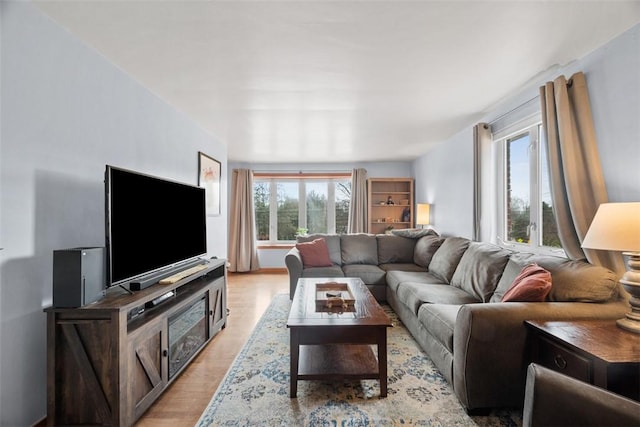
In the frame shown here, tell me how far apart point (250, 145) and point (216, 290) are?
2.54 m

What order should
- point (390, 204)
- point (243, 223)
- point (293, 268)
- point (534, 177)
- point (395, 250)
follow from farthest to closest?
point (390, 204) → point (243, 223) → point (395, 250) → point (293, 268) → point (534, 177)

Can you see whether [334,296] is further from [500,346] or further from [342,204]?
→ [342,204]

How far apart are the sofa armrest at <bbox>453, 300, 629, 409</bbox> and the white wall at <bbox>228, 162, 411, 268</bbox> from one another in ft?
15.6

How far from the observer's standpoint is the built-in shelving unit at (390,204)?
6211 mm

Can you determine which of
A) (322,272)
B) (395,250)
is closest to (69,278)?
A: (322,272)

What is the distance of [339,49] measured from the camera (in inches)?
78.5

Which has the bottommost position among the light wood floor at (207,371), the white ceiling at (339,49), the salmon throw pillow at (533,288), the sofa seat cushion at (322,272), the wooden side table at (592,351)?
the light wood floor at (207,371)

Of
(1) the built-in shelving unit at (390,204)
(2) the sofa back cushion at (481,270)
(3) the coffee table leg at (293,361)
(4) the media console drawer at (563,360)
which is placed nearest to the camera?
(4) the media console drawer at (563,360)

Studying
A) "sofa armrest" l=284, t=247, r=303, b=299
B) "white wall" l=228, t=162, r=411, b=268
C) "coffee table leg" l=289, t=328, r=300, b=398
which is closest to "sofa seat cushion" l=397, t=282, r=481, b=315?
"coffee table leg" l=289, t=328, r=300, b=398

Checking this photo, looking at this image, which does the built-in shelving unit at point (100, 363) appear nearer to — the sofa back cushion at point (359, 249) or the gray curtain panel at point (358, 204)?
the sofa back cushion at point (359, 249)

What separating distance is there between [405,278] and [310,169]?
3554mm

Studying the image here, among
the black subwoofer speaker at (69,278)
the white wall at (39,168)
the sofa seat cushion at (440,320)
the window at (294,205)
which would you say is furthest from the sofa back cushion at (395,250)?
the black subwoofer speaker at (69,278)

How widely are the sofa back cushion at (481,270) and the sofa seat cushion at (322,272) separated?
4.83 ft

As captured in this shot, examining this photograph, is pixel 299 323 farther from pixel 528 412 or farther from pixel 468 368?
pixel 528 412
